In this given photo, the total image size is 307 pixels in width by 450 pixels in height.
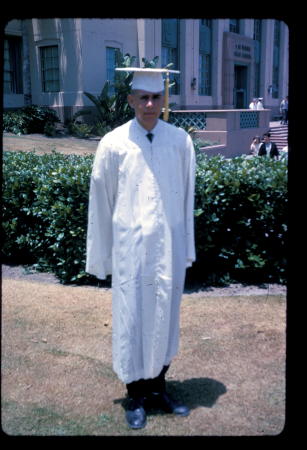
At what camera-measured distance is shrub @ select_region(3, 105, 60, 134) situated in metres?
18.8

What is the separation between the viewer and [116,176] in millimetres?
3131

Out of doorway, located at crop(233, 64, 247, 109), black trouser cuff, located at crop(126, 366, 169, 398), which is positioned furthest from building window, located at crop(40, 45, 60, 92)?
black trouser cuff, located at crop(126, 366, 169, 398)

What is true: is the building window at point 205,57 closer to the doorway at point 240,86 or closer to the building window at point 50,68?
the doorway at point 240,86

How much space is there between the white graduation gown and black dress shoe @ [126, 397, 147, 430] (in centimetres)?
20

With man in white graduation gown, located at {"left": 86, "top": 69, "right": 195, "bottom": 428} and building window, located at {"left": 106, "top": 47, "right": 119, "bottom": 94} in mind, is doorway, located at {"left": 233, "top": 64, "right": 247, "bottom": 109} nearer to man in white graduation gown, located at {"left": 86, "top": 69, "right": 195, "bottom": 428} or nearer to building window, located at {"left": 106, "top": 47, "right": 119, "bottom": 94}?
building window, located at {"left": 106, "top": 47, "right": 119, "bottom": 94}

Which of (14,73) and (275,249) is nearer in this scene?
(275,249)

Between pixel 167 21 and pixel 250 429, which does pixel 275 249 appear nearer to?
pixel 250 429

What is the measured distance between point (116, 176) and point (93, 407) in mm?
1622

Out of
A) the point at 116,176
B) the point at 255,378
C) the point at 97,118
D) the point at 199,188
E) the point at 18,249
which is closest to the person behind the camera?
the point at 116,176

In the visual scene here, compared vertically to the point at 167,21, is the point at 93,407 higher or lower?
lower

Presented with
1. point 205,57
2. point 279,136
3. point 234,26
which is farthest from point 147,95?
point 234,26

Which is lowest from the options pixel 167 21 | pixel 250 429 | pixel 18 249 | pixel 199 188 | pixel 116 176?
pixel 250 429

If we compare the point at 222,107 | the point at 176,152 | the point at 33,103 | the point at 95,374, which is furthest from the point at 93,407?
the point at 222,107

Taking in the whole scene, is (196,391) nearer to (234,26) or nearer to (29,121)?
Result: (29,121)
